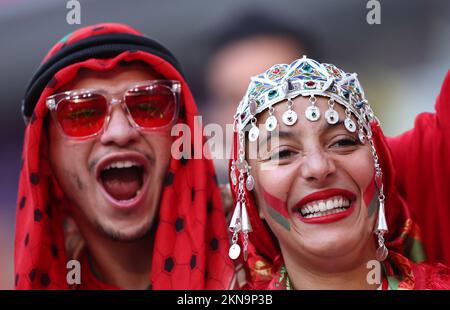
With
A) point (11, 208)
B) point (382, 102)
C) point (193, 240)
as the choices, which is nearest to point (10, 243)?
point (11, 208)

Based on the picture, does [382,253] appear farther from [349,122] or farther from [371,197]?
[349,122]

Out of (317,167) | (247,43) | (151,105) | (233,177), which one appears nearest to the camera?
(317,167)

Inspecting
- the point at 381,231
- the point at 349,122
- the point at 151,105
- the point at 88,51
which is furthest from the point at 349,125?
the point at 88,51

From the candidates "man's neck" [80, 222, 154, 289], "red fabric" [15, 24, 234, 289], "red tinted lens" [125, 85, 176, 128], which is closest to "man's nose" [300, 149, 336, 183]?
"red fabric" [15, 24, 234, 289]

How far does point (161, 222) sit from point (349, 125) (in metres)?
0.83

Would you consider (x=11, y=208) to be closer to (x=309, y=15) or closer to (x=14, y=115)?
(x=14, y=115)

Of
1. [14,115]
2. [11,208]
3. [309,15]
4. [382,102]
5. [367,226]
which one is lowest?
[367,226]

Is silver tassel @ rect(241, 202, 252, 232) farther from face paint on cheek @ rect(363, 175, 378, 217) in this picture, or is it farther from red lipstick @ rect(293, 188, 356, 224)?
face paint on cheek @ rect(363, 175, 378, 217)

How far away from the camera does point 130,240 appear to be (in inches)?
88.9

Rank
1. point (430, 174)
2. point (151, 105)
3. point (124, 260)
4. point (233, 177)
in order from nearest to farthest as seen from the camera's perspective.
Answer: point (233, 177) < point (430, 174) < point (151, 105) < point (124, 260)

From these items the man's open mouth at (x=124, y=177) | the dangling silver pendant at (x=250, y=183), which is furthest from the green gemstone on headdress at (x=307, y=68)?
the man's open mouth at (x=124, y=177)

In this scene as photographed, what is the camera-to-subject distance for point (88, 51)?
229cm

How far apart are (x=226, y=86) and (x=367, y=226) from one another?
164cm

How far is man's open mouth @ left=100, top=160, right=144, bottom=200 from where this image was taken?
2331 mm
